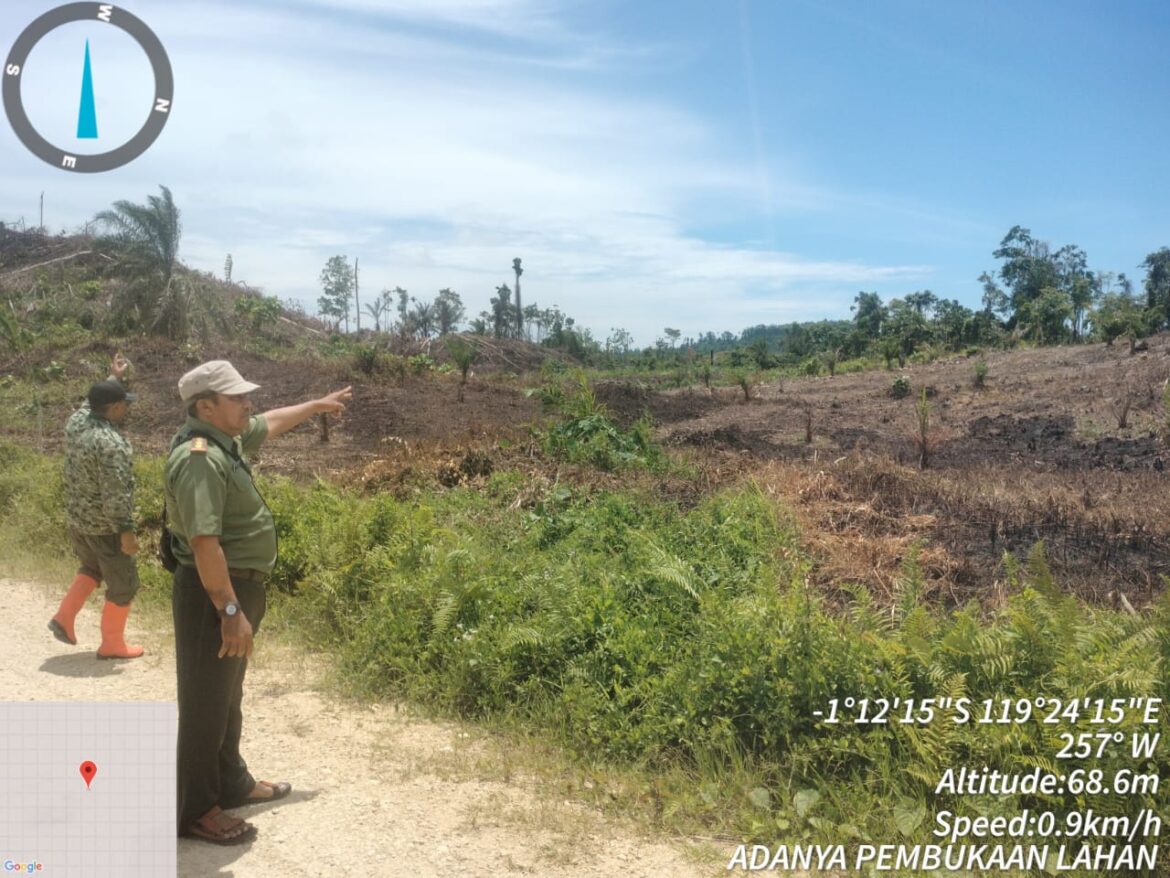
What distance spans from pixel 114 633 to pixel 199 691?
246cm

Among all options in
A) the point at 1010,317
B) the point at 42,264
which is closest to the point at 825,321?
the point at 1010,317

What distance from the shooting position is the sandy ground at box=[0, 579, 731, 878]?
3266 millimetres

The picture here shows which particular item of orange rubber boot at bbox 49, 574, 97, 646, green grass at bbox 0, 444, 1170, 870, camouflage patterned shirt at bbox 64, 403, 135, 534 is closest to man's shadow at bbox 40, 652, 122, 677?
orange rubber boot at bbox 49, 574, 97, 646

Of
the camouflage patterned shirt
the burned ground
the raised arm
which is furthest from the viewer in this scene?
the burned ground

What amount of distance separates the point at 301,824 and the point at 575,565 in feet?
8.91

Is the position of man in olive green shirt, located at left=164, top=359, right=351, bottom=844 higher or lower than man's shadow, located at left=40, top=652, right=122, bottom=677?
higher

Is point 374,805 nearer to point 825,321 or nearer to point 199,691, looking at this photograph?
point 199,691

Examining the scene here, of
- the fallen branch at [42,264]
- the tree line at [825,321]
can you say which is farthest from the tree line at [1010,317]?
the fallen branch at [42,264]

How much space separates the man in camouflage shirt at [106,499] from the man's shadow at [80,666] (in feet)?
0.23

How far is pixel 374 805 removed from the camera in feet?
12.1

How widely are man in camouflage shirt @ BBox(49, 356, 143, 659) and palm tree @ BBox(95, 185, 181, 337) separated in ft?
66.2

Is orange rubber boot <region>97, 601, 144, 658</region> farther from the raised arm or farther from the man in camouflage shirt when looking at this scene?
the raised arm

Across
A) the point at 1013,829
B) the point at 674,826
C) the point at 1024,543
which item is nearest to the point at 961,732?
the point at 1013,829

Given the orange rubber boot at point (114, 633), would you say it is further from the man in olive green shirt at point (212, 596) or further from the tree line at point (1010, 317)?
the tree line at point (1010, 317)
